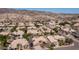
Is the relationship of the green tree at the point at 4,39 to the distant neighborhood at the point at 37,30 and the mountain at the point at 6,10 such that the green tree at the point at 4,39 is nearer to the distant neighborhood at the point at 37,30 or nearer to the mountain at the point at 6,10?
the distant neighborhood at the point at 37,30

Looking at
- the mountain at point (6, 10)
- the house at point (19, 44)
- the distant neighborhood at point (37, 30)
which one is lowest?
the house at point (19, 44)

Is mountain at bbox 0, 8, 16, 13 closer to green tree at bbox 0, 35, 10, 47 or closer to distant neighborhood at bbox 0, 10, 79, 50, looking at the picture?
distant neighborhood at bbox 0, 10, 79, 50

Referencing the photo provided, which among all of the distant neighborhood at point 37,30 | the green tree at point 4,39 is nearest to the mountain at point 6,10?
the distant neighborhood at point 37,30

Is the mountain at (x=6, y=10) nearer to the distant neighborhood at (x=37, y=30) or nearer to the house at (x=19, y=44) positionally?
the distant neighborhood at (x=37, y=30)

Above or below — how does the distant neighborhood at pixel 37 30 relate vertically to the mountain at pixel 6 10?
below

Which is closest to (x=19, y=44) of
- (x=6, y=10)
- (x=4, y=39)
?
(x=4, y=39)

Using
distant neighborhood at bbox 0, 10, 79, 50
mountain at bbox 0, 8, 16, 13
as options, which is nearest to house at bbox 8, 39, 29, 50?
distant neighborhood at bbox 0, 10, 79, 50

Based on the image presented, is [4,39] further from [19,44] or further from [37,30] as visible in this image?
[37,30]
